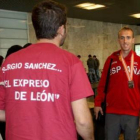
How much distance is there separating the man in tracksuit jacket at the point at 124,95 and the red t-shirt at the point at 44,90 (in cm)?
138

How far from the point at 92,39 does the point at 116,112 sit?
13059mm

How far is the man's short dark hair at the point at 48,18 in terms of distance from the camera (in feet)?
4.30

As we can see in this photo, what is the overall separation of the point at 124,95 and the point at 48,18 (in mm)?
1581

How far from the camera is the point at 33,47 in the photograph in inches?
52.8

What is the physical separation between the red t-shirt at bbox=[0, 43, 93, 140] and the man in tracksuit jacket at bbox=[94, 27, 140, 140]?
138 centimetres

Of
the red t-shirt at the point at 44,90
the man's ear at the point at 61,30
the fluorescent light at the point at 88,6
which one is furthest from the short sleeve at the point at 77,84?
the fluorescent light at the point at 88,6

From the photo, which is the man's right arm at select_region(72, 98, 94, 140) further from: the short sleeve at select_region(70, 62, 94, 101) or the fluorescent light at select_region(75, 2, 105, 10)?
the fluorescent light at select_region(75, 2, 105, 10)

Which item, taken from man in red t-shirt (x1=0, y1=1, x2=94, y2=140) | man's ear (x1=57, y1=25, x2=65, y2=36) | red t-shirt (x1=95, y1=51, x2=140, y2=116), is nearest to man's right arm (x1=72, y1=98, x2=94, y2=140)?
man in red t-shirt (x1=0, y1=1, x2=94, y2=140)

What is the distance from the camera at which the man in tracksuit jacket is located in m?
2.56

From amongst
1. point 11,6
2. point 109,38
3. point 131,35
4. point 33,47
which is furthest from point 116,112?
point 109,38

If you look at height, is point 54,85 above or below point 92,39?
below

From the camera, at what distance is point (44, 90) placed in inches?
49.8

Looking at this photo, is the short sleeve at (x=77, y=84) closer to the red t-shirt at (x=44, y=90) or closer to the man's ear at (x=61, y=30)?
the red t-shirt at (x=44, y=90)

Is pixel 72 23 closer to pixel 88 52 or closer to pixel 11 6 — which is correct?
pixel 88 52
